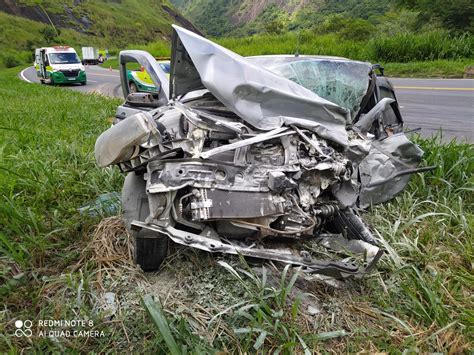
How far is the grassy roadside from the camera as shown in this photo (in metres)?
1.90

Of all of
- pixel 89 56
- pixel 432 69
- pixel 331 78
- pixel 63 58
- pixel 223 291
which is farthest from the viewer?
pixel 89 56

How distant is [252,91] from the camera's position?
8.16ft

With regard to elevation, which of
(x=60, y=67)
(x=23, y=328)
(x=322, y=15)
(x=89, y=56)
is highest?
(x=23, y=328)

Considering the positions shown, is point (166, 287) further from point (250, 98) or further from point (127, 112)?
point (127, 112)

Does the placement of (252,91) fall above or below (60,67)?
above

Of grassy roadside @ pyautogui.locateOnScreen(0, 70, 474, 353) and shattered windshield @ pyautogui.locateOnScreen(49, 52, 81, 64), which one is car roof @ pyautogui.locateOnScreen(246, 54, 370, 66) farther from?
shattered windshield @ pyautogui.locateOnScreen(49, 52, 81, 64)

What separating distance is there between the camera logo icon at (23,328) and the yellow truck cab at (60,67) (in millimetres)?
17413

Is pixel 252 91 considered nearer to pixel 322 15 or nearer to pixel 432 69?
pixel 432 69

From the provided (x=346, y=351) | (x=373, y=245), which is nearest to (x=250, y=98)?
(x=373, y=245)

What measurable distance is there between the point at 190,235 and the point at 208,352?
622mm

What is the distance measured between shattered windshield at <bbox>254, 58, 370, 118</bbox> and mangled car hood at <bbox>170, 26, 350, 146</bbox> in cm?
46

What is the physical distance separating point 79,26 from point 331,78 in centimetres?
6859

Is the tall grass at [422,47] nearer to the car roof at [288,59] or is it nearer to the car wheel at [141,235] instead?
the car roof at [288,59]

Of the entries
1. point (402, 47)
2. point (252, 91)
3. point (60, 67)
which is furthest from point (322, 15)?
point (252, 91)
